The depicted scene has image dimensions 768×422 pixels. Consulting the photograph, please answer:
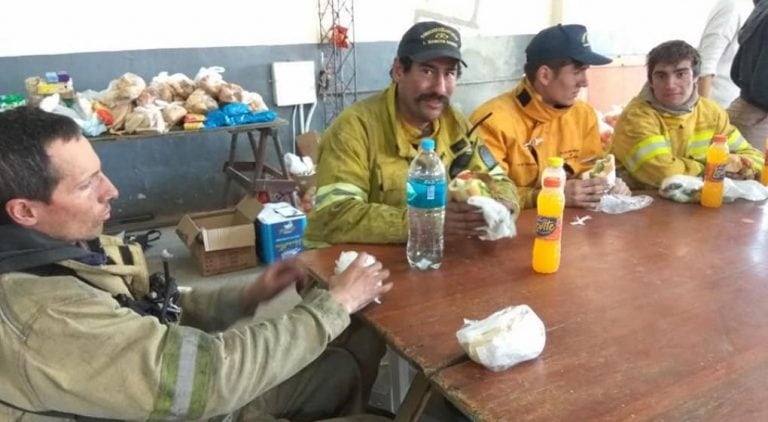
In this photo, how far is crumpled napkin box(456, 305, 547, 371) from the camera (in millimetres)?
1080

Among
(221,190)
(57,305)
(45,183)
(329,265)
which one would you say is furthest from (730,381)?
(221,190)

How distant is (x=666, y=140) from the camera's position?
240 cm

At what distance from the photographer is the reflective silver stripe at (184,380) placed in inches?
39.4

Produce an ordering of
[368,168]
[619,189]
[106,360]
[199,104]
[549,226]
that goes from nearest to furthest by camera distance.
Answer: [106,360]
[549,226]
[368,168]
[619,189]
[199,104]

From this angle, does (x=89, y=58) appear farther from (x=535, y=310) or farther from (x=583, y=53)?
(x=535, y=310)

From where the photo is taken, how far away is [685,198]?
2.11 meters

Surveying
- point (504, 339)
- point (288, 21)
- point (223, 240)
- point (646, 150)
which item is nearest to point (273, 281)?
point (504, 339)

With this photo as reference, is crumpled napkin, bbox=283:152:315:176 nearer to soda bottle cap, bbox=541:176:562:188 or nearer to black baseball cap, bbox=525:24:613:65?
black baseball cap, bbox=525:24:613:65

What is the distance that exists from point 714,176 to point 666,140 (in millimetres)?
402

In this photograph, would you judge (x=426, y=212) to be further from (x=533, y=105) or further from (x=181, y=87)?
(x=181, y=87)

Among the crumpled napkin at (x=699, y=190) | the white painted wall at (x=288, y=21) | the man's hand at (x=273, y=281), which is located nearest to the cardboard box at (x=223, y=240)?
the white painted wall at (x=288, y=21)

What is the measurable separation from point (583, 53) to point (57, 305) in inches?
76.0

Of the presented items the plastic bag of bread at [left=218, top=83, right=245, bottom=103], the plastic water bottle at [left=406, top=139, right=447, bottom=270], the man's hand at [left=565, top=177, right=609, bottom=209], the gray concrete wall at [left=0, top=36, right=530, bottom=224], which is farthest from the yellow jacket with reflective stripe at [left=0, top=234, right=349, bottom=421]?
the gray concrete wall at [left=0, top=36, right=530, bottom=224]

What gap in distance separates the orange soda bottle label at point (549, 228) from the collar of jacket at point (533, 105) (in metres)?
0.90
